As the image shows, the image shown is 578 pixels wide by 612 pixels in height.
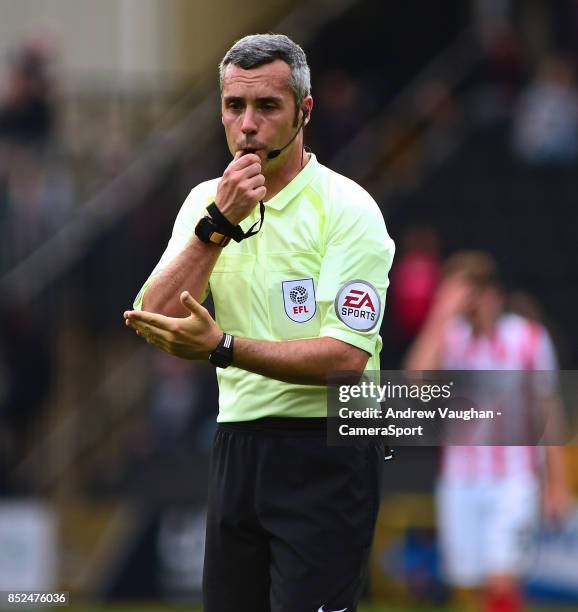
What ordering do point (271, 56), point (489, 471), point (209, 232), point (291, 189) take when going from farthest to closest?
point (489, 471) → point (291, 189) → point (271, 56) → point (209, 232)

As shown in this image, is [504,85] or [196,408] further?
[504,85]

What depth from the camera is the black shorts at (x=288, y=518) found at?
478 centimetres

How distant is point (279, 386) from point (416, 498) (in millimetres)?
7258

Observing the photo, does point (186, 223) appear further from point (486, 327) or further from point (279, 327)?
point (486, 327)

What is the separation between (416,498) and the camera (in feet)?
39.2

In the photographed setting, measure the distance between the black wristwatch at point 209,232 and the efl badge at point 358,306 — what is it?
39cm

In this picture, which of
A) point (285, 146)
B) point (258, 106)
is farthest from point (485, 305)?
point (258, 106)

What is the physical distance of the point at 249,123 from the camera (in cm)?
470

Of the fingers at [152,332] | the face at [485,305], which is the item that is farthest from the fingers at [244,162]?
the face at [485,305]

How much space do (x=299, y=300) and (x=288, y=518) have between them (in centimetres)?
65

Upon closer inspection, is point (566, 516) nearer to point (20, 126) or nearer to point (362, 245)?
point (20, 126)

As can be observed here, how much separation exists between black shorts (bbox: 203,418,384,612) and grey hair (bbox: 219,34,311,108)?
1.01m

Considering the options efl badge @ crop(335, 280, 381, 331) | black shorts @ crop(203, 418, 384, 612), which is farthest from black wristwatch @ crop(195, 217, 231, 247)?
black shorts @ crop(203, 418, 384, 612)

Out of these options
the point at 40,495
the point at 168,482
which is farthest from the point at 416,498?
the point at 40,495
